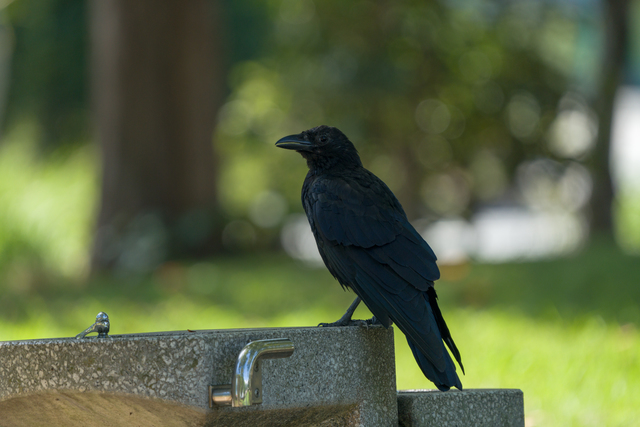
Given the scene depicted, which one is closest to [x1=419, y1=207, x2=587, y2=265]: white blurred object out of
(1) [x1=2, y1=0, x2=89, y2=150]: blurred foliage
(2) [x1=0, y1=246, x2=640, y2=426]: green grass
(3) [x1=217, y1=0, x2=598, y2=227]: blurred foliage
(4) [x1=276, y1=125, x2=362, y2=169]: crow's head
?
(3) [x1=217, y1=0, x2=598, y2=227]: blurred foliage

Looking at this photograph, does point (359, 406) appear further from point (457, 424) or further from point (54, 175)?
point (54, 175)

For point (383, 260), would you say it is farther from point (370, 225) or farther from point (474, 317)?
point (474, 317)

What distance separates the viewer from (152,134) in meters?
8.90

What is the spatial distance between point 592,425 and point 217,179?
7.01m

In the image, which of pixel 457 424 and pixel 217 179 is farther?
pixel 217 179

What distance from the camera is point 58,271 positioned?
7.98 m

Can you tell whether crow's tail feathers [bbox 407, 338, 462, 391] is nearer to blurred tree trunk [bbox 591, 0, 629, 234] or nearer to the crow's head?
the crow's head

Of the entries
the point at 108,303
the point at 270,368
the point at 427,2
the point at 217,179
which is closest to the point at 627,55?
the point at 427,2

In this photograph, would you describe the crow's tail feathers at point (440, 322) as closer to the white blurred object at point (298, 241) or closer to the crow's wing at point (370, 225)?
the crow's wing at point (370, 225)

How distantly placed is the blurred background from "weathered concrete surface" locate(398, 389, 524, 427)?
0.89 metres

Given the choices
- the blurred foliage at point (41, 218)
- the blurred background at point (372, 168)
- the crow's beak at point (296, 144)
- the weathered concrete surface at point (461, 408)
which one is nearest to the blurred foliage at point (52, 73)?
the blurred background at point (372, 168)

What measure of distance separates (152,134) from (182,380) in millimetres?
7302

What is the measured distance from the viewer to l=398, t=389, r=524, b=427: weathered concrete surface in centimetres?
242

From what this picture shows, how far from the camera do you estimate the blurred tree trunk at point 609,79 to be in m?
9.84
